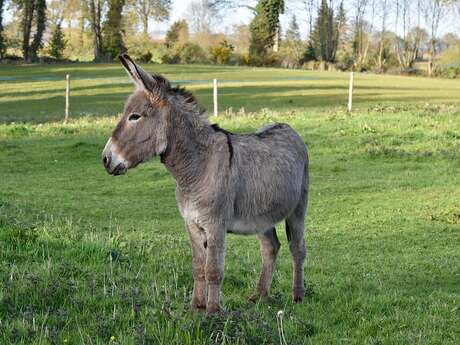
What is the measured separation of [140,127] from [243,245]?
18.5 feet

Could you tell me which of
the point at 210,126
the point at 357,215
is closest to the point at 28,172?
the point at 357,215

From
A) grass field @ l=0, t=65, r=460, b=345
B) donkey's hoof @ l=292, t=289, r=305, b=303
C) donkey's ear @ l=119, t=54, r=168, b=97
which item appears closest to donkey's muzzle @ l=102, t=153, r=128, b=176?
donkey's ear @ l=119, t=54, r=168, b=97

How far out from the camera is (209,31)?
331ft

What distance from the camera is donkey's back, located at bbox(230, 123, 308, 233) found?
17.9 ft

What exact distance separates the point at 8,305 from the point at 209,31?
99.1 m

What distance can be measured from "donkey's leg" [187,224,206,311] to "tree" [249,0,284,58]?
80.3 metres

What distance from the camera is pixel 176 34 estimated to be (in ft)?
281

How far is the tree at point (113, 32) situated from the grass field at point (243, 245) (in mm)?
51319

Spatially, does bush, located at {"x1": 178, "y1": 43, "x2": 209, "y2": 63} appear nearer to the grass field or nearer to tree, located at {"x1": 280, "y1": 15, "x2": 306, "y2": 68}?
tree, located at {"x1": 280, "y1": 15, "x2": 306, "y2": 68}

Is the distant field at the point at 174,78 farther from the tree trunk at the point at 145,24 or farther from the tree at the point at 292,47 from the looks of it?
the tree at the point at 292,47

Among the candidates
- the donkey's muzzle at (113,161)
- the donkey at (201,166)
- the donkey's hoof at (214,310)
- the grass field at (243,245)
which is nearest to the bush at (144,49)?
the grass field at (243,245)

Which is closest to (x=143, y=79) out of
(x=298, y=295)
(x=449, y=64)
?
(x=298, y=295)

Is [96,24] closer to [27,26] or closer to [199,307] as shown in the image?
[27,26]

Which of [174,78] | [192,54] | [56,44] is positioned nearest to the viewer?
[174,78]
